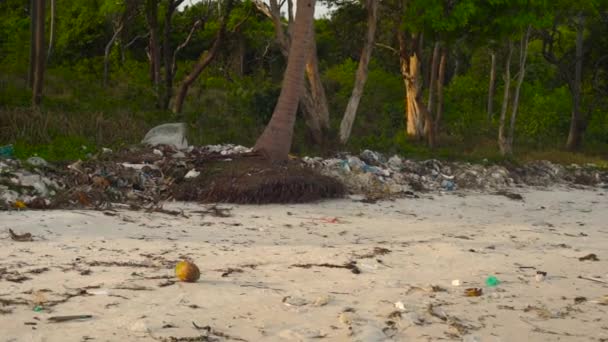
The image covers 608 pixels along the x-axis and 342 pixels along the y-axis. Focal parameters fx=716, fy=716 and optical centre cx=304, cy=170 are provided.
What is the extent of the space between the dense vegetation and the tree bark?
0.04m

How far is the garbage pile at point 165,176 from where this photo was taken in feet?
29.4

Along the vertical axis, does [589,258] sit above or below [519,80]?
below

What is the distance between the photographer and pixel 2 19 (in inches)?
915

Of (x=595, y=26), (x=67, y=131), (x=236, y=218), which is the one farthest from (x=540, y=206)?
(x=595, y=26)

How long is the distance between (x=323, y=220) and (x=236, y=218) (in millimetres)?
1088

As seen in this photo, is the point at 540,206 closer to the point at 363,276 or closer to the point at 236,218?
the point at 236,218

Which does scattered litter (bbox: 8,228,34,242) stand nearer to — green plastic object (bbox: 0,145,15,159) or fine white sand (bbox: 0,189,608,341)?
fine white sand (bbox: 0,189,608,341)

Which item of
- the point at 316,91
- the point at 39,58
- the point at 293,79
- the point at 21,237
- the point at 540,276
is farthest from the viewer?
the point at 316,91

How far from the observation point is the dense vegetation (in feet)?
49.8

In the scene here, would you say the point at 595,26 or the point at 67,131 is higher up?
the point at 595,26

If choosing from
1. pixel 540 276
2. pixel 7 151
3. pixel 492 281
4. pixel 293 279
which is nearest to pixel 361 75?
pixel 7 151

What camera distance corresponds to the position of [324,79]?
24797mm

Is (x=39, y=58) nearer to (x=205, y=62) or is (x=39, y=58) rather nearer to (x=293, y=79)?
(x=205, y=62)

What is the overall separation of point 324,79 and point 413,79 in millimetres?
6509
